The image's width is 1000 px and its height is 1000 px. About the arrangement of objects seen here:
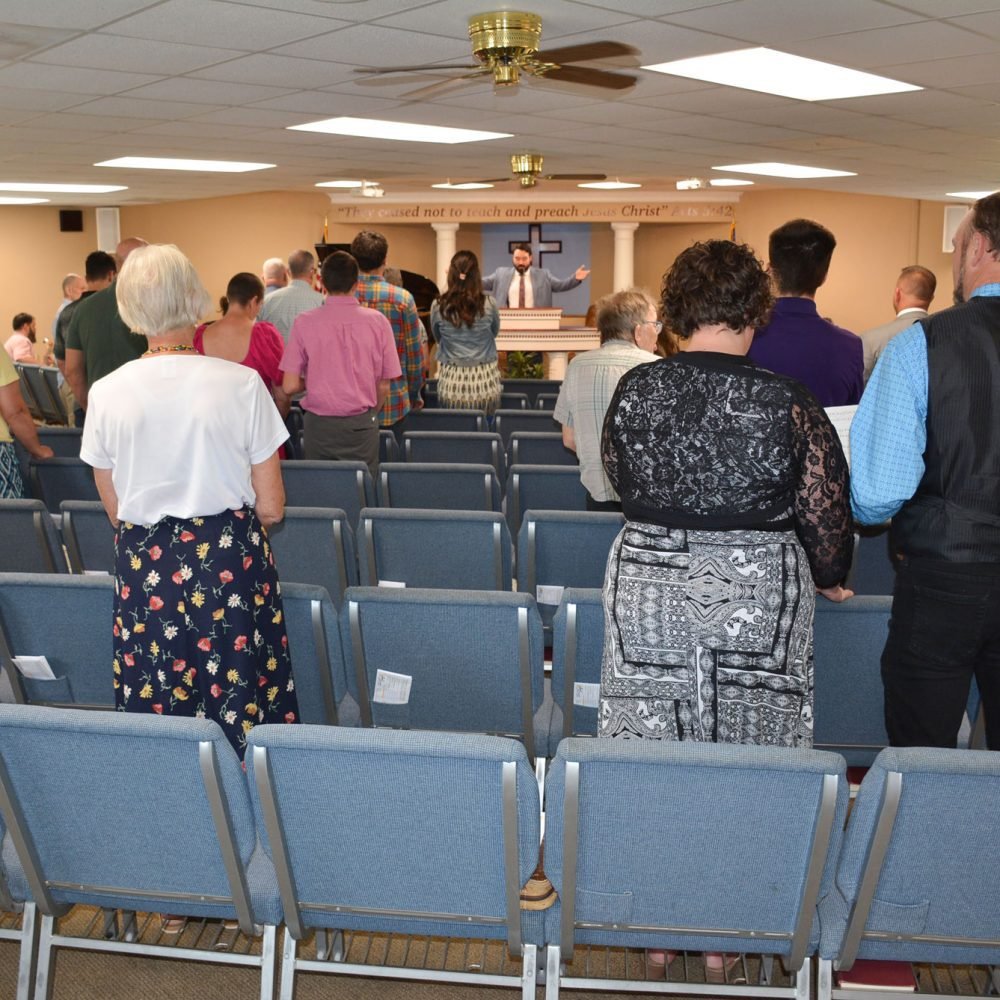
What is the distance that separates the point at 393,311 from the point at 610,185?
860 cm

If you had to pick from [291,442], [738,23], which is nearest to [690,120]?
[738,23]

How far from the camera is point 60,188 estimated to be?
12.6 meters

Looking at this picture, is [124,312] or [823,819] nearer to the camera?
[823,819]

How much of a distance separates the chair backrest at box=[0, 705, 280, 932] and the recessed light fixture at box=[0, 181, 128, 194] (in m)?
11.3

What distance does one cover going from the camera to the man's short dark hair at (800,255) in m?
3.20

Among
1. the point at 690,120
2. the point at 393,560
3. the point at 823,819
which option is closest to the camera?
the point at 823,819

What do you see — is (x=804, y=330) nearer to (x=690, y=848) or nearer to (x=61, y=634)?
(x=690, y=848)

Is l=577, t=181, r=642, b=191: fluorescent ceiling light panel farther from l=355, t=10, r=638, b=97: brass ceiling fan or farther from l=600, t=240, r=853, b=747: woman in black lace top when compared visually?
l=600, t=240, r=853, b=747: woman in black lace top

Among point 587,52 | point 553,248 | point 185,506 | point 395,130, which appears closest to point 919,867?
point 185,506

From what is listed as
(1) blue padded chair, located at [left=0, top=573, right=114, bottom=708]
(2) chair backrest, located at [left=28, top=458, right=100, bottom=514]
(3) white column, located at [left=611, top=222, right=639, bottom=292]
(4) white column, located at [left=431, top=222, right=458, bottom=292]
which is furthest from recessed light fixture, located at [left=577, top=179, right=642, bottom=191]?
(1) blue padded chair, located at [left=0, top=573, right=114, bottom=708]

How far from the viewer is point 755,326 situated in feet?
7.70

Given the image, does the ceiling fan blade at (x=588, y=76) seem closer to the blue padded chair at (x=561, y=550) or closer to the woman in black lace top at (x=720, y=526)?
the blue padded chair at (x=561, y=550)

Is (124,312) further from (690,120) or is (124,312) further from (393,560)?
(690,120)

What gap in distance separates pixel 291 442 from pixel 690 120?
3.41 m
